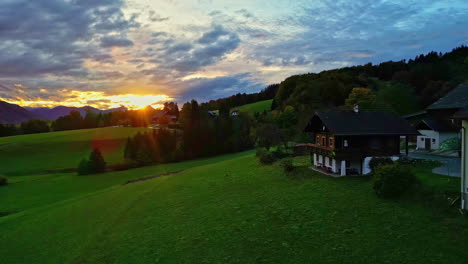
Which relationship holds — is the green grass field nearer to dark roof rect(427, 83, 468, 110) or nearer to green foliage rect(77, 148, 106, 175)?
dark roof rect(427, 83, 468, 110)

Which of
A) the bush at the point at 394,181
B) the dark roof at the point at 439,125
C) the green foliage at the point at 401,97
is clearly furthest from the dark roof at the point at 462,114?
the green foliage at the point at 401,97

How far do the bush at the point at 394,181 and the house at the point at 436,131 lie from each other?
2777 cm

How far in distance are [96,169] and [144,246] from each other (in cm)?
5260

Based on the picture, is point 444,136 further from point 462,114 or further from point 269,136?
point 462,114

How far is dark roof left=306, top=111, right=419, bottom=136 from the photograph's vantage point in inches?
1152

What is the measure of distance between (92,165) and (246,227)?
55.0 meters

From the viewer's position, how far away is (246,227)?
19.5m

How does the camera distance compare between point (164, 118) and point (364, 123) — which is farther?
point (164, 118)

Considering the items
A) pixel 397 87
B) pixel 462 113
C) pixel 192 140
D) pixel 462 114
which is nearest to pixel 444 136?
pixel 462 113

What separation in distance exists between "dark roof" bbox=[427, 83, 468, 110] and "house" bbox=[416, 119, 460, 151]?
93.8 ft

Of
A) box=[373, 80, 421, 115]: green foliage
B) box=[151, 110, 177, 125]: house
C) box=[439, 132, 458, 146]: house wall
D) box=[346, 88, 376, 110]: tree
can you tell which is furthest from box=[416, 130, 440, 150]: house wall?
box=[151, 110, 177, 125]: house

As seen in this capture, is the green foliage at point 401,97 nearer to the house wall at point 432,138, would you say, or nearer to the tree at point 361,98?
the tree at point 361,98

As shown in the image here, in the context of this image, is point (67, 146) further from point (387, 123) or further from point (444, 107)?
point (444, 107)

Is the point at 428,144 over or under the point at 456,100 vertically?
under
